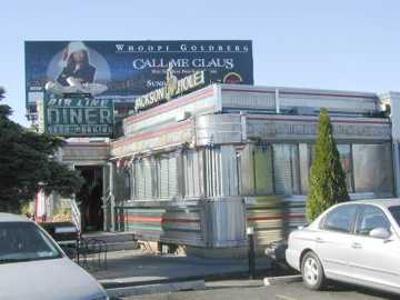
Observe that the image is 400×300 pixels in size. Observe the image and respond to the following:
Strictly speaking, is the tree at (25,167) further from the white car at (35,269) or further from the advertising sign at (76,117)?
the advertising sign at (76,117)

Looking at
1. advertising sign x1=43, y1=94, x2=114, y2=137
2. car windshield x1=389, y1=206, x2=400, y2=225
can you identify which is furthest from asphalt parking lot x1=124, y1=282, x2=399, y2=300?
advertising sign x1=43, y1=94, x2=114, y2=137

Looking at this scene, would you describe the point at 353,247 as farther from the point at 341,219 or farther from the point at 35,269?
the point at 35,269

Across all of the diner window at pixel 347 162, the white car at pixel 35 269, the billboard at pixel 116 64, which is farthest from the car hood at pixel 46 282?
the billboard at pixel 116 64

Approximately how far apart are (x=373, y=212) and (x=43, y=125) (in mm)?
13760

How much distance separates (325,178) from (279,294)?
4880mm

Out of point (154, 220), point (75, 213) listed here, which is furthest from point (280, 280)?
point (75, 213)

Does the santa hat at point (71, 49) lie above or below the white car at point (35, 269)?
above

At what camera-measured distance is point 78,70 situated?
44.5 meters

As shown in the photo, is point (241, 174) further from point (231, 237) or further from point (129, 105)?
point (129, 105)

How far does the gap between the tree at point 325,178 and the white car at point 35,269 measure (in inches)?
326

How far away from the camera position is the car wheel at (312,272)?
11.6m

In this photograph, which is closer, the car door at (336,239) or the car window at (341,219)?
the car door at (336,239)

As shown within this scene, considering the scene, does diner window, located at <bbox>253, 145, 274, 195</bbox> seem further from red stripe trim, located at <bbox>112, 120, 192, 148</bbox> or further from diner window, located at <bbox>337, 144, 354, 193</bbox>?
diner window, located at <bbox>337, 144, 354, 193</bbox>

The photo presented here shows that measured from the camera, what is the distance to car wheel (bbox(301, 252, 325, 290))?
11.6 m
